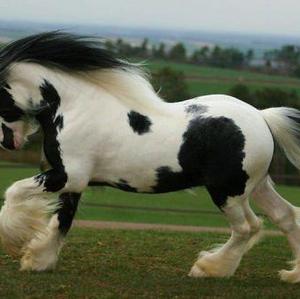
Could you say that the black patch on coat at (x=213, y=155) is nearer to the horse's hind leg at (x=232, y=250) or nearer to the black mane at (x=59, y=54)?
the horse's hind leg at (x=232, y=250)

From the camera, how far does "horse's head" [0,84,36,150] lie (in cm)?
680

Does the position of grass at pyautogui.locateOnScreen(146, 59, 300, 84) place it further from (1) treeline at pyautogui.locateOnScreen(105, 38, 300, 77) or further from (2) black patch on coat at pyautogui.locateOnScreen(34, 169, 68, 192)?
(2) black patch on coat at pyautogui.locateOnScreen(34, 169, 68, 192)

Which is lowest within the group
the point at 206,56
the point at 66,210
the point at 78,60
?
the point at 206,56

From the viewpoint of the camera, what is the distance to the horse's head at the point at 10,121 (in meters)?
6.80

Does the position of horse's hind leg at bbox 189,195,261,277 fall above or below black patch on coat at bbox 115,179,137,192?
below

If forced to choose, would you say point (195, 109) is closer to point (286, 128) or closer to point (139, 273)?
point (286, 128)

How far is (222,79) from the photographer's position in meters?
38.1

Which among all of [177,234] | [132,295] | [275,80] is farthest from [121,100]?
[275,80]

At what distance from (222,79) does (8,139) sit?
104 feet

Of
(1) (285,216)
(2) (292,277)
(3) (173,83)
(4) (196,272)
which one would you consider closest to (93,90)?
(4) (196,272)

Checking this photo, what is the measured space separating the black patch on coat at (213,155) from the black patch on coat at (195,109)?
8 centimetres

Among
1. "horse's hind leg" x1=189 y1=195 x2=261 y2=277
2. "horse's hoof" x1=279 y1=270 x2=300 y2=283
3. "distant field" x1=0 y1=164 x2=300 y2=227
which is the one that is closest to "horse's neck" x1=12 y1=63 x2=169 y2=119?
"horse's hind leg" x1=189 y1=195 x2=261 y2=277

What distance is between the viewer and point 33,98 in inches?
267

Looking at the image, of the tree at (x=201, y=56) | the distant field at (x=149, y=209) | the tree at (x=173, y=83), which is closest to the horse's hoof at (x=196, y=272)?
the distant field at (x=149, y=209)
